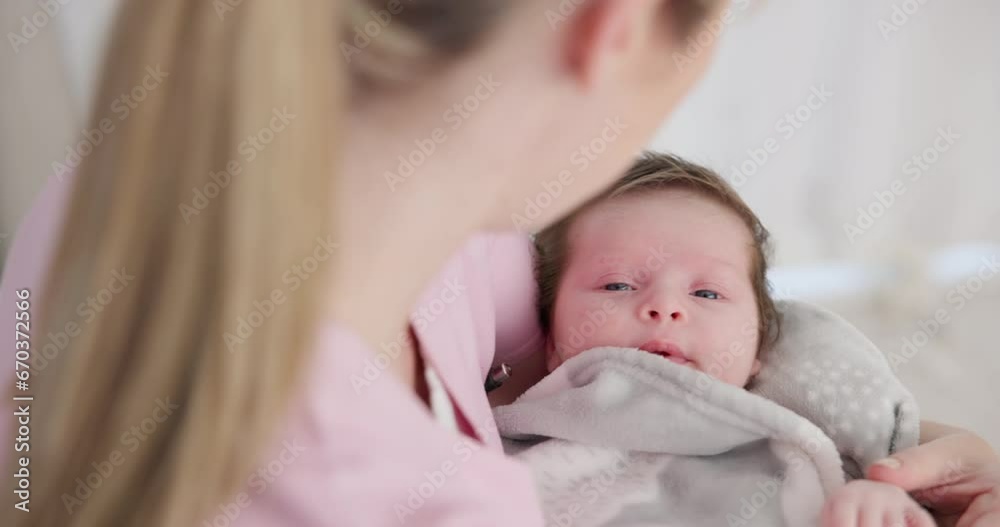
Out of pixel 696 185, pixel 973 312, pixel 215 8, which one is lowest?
pixel 973 312

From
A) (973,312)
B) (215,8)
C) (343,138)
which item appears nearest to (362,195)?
(343,138)

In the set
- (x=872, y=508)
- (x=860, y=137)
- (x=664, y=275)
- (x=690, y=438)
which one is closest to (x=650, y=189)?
(x=664, y=275)

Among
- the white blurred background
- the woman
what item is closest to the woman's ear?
the woman

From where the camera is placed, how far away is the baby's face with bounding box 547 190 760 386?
90cm

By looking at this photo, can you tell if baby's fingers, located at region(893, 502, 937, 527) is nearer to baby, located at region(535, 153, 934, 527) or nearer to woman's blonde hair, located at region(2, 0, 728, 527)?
baby, located at region(535, 153, 934, 527)

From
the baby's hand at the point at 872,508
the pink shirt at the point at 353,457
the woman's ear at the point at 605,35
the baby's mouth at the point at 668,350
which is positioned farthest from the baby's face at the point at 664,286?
the woman's ear at the point at 605,35

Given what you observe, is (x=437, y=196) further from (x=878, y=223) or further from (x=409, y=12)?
(x=878, y=223)

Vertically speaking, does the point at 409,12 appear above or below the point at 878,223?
above

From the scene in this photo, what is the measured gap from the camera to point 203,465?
389 millimetres

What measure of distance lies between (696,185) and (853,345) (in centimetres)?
23

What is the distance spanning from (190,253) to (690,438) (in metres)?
0.58

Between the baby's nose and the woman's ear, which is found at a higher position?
the woman's ear

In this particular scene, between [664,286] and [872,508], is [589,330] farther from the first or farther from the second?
[872,508]

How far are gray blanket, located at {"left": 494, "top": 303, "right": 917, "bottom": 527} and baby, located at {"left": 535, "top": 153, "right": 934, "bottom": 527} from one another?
1.9 inches
